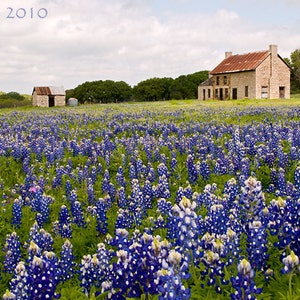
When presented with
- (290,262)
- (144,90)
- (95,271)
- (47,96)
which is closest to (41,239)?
(95,271)

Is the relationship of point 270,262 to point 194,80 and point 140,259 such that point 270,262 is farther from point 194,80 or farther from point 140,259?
point 194,80

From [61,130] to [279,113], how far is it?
7711mm

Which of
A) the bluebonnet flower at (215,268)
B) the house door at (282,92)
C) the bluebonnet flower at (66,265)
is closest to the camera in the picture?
the bluebonnet flower at (215,268)

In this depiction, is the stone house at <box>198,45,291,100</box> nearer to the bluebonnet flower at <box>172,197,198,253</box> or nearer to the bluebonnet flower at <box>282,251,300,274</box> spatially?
the bluebonnet flower at <box>172,197,198,253</box>

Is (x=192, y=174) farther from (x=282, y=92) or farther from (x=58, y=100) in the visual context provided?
(x=58, y=100)

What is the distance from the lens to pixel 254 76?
51188mm

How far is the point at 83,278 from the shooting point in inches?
139

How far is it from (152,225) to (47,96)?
2344 inches

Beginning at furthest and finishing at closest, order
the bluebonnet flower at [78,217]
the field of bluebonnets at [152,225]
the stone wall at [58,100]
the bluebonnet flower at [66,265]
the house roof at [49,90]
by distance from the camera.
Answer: the stone wall at [58,100] → the house roof at [49,90] → the bluebonnet flower at [78,217] → the bluebonnet flower at [66,265] → the field of bluebonnets at [152,225]

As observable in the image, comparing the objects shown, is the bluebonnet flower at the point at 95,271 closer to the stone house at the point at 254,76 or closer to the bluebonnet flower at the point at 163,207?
the bluebonnet flower at the point at 163,207

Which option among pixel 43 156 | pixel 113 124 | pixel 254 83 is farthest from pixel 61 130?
pixel 254 83

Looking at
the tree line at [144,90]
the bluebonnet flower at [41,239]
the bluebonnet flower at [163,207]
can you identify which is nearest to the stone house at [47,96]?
the tree line at [144,90]

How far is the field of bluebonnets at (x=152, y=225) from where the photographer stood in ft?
10.3

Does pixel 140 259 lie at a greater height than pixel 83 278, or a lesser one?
greater
